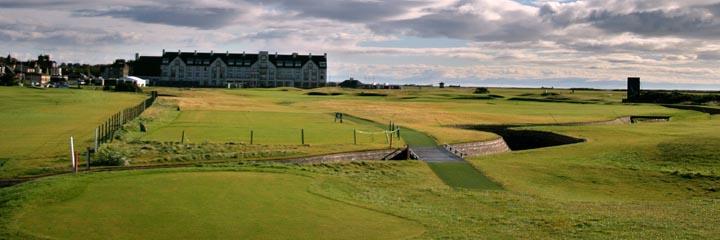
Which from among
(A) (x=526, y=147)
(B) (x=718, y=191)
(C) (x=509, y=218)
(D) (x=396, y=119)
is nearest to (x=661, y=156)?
(B) (x=718, y=191)

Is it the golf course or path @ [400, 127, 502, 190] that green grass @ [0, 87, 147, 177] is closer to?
the golf course

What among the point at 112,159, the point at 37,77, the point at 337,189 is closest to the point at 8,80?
the point at 37,77

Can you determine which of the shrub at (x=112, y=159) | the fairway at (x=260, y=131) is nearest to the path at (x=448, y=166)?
the fairway at (x=260, y=131)

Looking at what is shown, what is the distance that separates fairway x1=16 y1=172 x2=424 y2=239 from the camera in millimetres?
14406

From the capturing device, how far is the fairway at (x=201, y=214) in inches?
567

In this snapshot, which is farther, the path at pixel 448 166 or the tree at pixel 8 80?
the tree at pixel 8 80

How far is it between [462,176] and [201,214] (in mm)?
14267

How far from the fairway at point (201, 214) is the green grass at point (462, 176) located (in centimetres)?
759

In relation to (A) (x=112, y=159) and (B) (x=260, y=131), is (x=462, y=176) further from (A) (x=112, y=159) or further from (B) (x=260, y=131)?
(B) (x=260, y=131)

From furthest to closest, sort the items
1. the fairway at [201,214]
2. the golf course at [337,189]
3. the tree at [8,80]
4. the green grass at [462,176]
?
the tree at [8,80] → the green grass at [462,176] → the golf course at [337,189] → the fairway at [201,214]

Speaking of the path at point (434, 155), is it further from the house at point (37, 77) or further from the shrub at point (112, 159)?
the house at point (37, 77)

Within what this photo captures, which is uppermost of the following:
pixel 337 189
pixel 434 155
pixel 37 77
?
pixel 37 77

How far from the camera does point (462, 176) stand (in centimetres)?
2802

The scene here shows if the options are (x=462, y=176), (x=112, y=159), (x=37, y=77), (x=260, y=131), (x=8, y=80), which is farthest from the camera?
(x=37, y=77)
